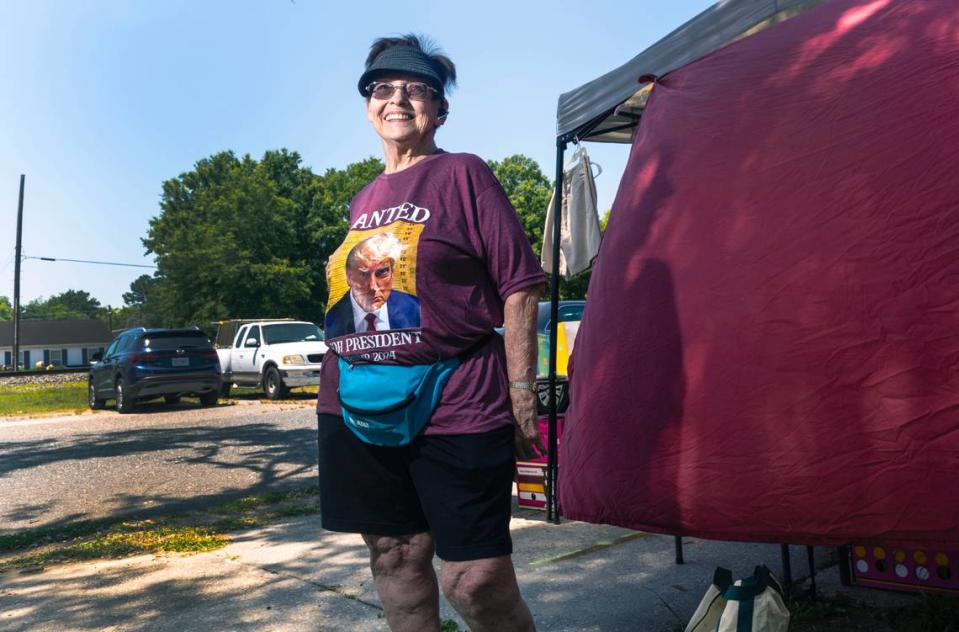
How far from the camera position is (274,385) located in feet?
58.4

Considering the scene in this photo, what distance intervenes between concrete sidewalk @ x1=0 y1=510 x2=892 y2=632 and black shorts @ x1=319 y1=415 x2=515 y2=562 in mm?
1236

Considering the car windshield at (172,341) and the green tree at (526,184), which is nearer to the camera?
the car windshield at (172,341)

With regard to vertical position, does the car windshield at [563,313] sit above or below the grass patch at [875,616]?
above

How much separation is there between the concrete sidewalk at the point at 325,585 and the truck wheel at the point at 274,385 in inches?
507

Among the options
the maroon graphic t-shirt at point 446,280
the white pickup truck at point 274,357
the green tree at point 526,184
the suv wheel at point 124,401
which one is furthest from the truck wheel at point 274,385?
the green tree at point 526,184

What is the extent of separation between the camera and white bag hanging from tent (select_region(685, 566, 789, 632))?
7.90 feet

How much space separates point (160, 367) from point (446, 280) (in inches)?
581

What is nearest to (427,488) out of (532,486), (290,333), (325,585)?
(325,585)

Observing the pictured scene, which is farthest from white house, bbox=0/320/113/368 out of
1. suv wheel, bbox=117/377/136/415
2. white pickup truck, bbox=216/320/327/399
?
suv wheel, bbox=117/377/136/415

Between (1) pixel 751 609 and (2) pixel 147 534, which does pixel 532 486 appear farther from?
(2) pixel 147 534

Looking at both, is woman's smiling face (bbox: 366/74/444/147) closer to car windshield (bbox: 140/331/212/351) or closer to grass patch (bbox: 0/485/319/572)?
grass patch (bbox: 0/485/319/572)

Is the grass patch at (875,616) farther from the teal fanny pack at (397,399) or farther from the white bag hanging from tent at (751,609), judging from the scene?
the teal fanny pack at (397,399)

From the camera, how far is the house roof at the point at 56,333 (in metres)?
90.5

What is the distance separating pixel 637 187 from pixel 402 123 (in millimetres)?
711
